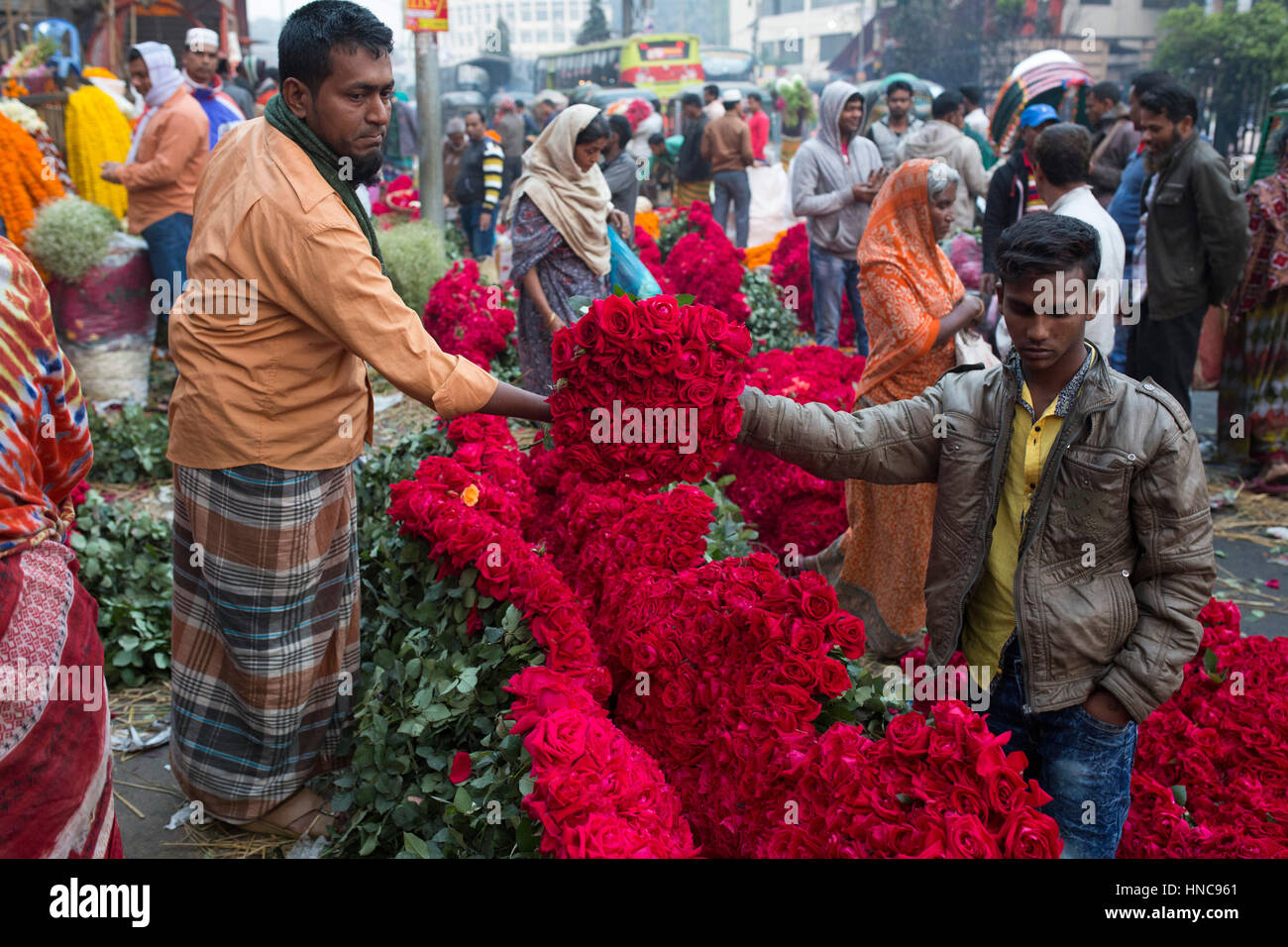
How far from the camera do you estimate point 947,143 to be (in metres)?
8.43

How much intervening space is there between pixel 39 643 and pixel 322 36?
163cm

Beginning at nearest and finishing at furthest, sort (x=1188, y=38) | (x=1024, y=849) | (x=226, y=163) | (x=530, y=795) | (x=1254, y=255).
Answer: (x=1024, y=849) < (x=530, y=795) < (x=226, y=163) < (x=1254, y=255) < (x=1188, y=38)

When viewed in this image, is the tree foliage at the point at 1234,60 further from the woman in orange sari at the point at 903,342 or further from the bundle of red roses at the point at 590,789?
the bundle of red roses at the point at 590,789

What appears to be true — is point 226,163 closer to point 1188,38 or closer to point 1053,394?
point 1053,394

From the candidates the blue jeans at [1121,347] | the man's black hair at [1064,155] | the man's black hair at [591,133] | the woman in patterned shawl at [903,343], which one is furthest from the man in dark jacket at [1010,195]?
the man's black hair at [591,133]

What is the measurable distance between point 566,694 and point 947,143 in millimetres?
7318

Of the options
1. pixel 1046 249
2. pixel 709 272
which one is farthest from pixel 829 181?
pixel 1046 249

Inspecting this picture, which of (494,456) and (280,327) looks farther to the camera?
(494,456)

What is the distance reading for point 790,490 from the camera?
15.9 ft

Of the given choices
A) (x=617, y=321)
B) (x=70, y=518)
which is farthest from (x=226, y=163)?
(x=617, y=321)

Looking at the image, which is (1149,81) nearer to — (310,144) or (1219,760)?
(1219,760)

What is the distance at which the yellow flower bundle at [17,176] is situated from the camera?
290 inches

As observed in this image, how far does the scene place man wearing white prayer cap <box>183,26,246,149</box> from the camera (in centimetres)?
710

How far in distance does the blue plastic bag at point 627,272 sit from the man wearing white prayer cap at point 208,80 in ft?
11.0
